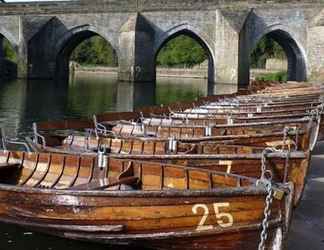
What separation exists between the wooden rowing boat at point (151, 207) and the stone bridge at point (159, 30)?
37.6 metres

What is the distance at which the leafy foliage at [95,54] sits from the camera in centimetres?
8694

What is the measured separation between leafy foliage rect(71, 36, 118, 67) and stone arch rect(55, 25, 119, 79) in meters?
29.5

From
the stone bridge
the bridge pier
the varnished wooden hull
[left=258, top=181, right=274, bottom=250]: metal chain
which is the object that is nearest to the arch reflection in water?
the bridge pier

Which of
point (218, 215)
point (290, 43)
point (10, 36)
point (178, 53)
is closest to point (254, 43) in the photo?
point (290, 43)

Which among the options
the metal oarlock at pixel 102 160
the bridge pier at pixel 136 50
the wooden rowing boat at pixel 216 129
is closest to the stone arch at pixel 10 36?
the bridge pier at pixel 136 50

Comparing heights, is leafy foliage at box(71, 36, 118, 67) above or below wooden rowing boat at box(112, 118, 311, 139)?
above

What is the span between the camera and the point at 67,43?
178ft

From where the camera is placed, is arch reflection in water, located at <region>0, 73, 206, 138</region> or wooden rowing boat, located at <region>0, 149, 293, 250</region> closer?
wooden rowing boat, located at <region>0, 149, 293, 250</region>

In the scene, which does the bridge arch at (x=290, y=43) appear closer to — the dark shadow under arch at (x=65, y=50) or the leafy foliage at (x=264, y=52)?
the dark shadow under arch at (x=65, y=50)

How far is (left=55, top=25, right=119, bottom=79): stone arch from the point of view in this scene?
171 feet

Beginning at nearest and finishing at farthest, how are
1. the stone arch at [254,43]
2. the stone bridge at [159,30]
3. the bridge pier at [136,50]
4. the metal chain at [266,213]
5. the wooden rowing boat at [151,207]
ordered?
the metal chain at [266,213], the wooden rowing boat at [151,207], the stone bridge at [159,30], the stone arch at [254,43], the bridge pier at [136,50]

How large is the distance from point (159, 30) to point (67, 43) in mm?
10357

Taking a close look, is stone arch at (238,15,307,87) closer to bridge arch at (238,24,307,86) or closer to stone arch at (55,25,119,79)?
bridge arch at (238,24,307,86)

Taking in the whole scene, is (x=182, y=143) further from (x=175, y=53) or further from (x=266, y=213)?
(x=175, y=53)
